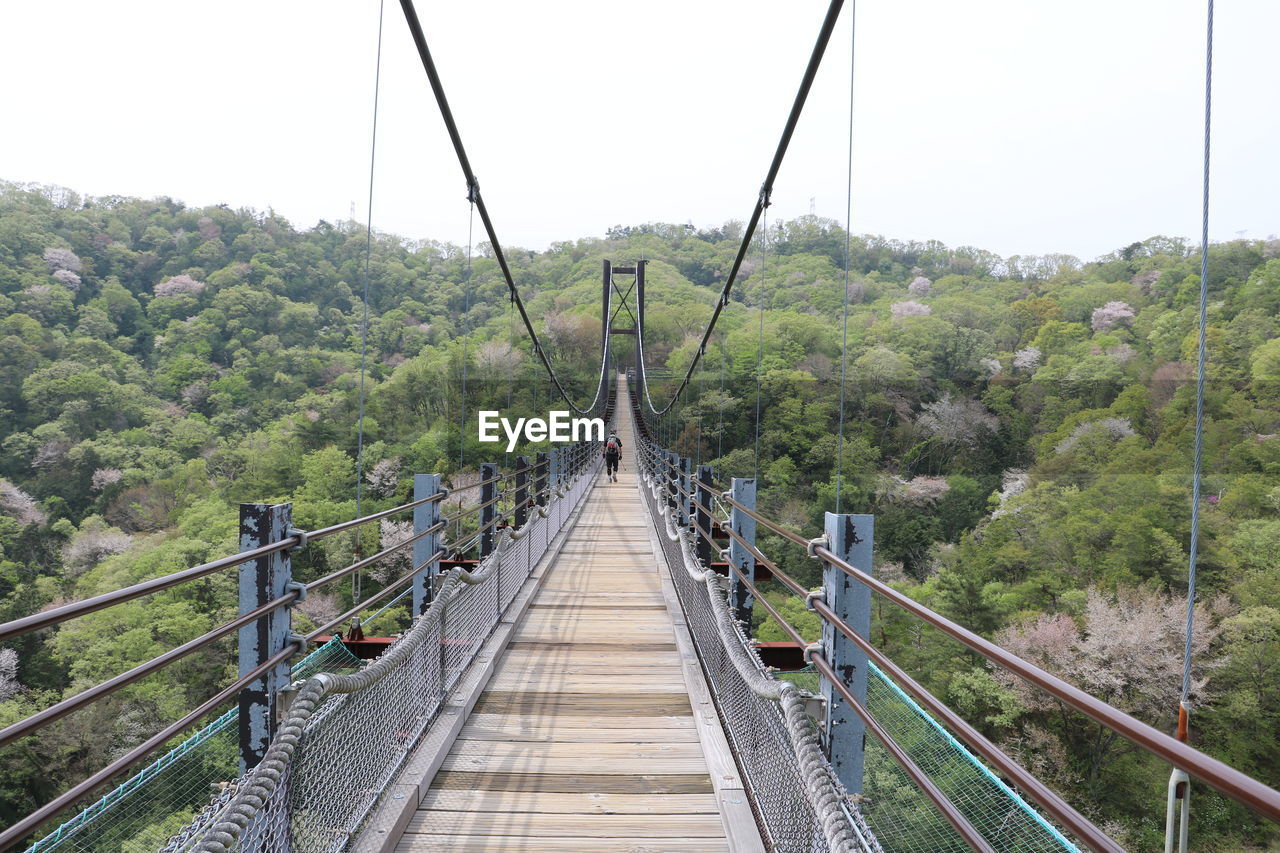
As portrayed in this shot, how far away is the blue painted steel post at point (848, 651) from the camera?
1.40m

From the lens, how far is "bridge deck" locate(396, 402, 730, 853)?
1.67 meters

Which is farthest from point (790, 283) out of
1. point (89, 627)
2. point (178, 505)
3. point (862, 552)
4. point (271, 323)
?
point (862, 552)

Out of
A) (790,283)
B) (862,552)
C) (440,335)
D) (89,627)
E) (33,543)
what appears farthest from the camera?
(790,283)

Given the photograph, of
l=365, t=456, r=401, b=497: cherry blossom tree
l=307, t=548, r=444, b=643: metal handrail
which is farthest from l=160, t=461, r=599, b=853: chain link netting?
l=365, t=456, r=401, b=497: cherry blossom tree

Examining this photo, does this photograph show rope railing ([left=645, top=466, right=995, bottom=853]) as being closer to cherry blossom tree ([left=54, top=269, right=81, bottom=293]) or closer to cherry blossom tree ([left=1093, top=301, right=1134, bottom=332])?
cherry blossom tree ([left=1093, top=301, right=1134, bottom=332])

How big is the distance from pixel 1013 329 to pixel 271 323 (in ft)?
110

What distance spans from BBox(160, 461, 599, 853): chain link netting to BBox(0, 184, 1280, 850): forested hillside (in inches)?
238

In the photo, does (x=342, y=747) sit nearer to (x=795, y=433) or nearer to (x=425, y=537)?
(x=425, y=537)

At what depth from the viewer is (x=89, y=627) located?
53.4ft

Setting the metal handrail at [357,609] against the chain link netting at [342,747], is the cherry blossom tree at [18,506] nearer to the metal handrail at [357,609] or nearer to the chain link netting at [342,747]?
the chain link netting at [342,747]

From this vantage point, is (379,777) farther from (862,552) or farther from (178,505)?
(178,505)

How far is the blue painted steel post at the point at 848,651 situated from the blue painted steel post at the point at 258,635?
1.13 m

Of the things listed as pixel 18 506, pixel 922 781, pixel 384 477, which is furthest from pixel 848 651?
pixel 18 506

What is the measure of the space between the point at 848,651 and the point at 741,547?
1461 mm
